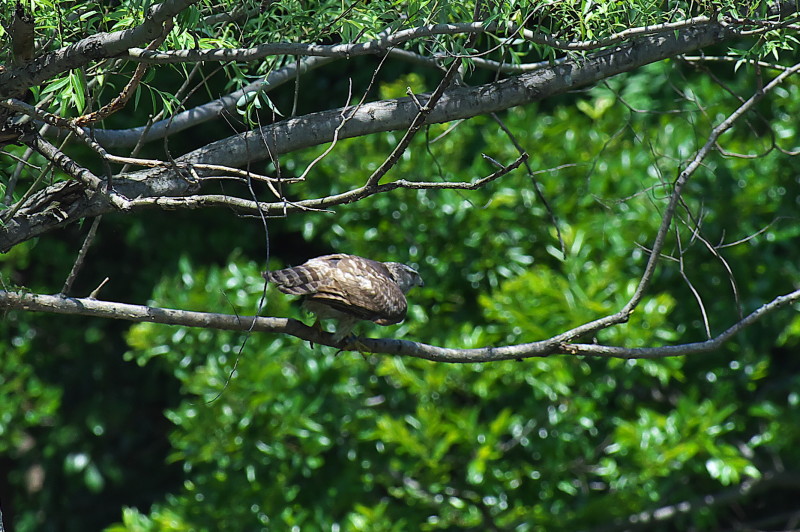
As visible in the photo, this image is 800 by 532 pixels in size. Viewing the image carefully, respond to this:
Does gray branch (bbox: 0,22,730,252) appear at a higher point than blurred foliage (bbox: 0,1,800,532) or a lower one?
higher

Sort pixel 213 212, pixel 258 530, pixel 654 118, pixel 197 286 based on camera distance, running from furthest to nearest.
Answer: pixel 213 212, pixel 654 118, pixel 197 286, pixel 258 530

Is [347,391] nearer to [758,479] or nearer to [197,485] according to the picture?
[197,485]

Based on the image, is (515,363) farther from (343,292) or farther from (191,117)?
(191,117)

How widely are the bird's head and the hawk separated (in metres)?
0.61

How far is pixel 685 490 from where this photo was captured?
193 inches

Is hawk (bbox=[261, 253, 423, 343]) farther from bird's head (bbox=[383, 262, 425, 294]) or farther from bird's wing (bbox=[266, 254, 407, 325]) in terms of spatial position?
bird's head (bbox=[383, 262, 425, 294])

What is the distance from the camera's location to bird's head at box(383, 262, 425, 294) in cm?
402

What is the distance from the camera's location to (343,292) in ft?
Answer: 10.4

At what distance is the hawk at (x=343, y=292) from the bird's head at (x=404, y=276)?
0.61 m

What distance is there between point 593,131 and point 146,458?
382cm

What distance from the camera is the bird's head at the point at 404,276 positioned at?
4023 millimetres

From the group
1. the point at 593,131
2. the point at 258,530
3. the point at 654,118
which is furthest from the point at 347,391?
the point at 654,118

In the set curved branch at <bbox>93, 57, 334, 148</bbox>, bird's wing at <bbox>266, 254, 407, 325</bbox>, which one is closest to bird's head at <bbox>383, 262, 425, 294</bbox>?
bird's wing at <bbox>266, 254, 407, 325</bbox>

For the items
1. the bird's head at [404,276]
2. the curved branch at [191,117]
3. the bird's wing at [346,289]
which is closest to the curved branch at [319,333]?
→ the bird's wing at [346,289]
